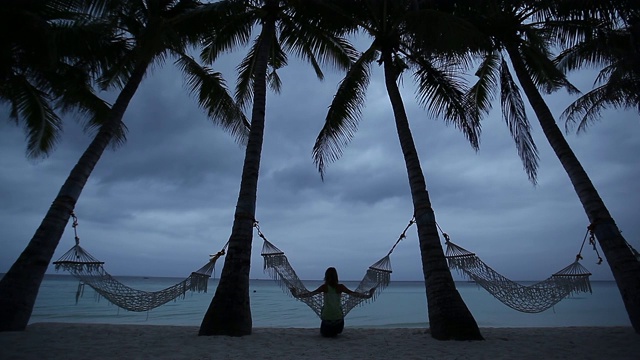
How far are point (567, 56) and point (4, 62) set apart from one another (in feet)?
35.9

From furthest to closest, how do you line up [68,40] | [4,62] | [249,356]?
[4,62]
[68,40]
[249,356]

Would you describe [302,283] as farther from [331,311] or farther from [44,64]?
[44,64]

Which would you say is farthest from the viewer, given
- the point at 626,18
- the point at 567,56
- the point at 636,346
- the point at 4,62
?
the point at 567,56

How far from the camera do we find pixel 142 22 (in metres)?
6.32

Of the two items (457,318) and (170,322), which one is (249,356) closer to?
(457,318)

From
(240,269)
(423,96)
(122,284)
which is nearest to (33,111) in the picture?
(122,284)

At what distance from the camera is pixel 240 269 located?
4504 millimetres

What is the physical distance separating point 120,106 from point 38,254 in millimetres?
2474

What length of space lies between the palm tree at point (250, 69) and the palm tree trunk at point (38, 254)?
212cm

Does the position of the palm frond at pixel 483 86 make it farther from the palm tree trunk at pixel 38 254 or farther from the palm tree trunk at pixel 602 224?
the palm tree trunk at pixel 38 254

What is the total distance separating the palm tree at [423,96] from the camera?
14.3ft

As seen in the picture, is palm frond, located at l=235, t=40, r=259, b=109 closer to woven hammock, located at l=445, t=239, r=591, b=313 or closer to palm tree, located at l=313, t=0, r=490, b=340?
palm tree, located at l=313, t=0, r=490, b=340

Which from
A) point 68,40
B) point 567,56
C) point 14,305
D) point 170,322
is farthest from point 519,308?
point 170,322

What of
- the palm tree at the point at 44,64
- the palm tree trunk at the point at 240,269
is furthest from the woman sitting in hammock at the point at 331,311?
the palm tree at the point at 44,64
